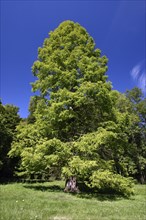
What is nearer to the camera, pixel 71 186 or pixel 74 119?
pixel 71 186

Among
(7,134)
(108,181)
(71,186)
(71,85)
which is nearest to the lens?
(108,181)

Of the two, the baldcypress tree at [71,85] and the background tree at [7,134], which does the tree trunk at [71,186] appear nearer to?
the baldcypress tree at [71,85]

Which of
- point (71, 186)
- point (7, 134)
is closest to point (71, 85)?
point (71, 186)

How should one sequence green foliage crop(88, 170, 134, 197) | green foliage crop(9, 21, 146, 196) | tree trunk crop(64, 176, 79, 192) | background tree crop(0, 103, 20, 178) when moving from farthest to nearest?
background tree crop(0, 103, 20, 178) < tree trunk crop(64, 176, 79, 192) < green foliage crop(9, 21, 146, 196) < green foliage crop(88, 170, 134, 197)

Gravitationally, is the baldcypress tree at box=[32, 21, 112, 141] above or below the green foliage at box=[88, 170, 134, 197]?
above

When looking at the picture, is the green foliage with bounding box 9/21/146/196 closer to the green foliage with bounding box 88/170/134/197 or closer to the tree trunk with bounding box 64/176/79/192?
the green foliage with bounding box 88/170/134/197

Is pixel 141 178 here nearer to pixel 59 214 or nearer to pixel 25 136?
pixel 25 136

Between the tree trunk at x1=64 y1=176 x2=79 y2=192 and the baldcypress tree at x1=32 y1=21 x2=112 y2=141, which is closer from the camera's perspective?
the baldcypress tree at x1=32 y1=21 x2=112 y2=141

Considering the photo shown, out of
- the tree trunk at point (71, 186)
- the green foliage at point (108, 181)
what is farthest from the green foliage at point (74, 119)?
the tree trunk at point (71, 186)

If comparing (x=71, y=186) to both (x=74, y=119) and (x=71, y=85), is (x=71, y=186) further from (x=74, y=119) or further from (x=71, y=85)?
(x=71, y=85)

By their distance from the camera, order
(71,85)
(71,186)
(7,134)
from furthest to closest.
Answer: (7,134)
(71,85)
(71,186)

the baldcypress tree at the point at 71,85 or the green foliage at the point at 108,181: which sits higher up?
the baldcypress tree at the point at 71,85

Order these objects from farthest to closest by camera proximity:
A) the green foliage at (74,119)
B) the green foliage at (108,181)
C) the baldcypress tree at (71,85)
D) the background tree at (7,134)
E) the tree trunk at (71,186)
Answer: the background tree at (7,134), the tree trunk at (71,186), the baldcypress tree at (71,85), the green foliage at (74,119), the green foliage at (108,181)

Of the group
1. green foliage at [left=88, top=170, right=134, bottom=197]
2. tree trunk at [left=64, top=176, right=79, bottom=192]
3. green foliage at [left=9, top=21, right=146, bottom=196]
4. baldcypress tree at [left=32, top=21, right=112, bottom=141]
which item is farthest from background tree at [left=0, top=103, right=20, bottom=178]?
green foliage at [left=88, top=170, right=134, bottom=197]
